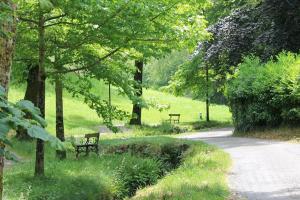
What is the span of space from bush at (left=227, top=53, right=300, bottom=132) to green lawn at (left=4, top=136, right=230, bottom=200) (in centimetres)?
380

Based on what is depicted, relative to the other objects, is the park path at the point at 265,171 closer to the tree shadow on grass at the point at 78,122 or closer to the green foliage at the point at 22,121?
the green foliage at the point at 22,121

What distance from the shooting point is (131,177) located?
14375mm

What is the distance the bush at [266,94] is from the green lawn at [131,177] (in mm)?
3804

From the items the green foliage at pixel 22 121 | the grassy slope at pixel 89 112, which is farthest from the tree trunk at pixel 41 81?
the grassy slope at pixel 89 112

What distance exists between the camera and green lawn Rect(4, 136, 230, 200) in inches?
381

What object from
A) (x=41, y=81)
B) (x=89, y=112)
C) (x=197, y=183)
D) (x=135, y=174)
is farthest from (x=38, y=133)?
(x=89, y=112)

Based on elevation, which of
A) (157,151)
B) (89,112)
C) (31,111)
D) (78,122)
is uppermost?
(89,112)

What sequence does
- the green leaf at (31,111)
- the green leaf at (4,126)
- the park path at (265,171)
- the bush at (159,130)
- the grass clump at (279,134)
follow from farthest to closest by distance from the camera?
the bush at (159,130) < the grass clump at (279,134) < the park path at (265,171) < the green leaf at (31,111) < the green leaf at (4,126)

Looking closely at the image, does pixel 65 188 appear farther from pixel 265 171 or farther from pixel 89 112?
pixel 89 112

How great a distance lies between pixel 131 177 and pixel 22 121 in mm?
11889

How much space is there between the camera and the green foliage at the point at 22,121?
8.47ft

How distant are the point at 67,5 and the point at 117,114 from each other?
4185 millimetres

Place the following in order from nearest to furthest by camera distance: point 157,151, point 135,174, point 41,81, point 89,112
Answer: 1. point 41,81
2. point 135,174
3. point 157,151
4. point 89,112

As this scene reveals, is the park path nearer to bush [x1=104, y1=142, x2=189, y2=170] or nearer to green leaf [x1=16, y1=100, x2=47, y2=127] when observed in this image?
bush [x1=104, y1=142, x2=189, y2=170]
